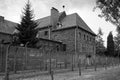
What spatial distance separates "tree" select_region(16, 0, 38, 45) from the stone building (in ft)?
35.8

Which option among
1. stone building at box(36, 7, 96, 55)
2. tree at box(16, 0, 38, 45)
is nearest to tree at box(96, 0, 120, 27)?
tree at box(16, 0, 38, 45)

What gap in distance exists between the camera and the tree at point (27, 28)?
19.7 m

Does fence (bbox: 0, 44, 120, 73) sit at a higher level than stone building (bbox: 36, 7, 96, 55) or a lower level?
lower

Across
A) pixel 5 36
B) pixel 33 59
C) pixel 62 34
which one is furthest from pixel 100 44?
pixel 33 59

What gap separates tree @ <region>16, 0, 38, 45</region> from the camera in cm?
1967

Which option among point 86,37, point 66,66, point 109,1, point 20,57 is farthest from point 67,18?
point 20,57

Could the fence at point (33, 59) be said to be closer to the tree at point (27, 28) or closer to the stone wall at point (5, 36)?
the tree at point (27, 28)

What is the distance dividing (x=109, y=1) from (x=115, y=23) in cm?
278

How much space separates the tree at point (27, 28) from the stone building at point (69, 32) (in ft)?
35.8

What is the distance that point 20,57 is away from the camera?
→ 445 inches

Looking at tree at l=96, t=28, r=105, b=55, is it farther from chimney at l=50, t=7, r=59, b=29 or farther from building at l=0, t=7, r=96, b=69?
chimney at l=50, t=7, r=59, b=29

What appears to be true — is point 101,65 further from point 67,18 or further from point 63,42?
point 67,18

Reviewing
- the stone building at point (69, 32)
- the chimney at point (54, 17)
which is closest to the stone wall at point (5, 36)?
the stone building at point (69, 32)

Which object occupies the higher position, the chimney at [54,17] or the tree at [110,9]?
the chimney at [54,17]
